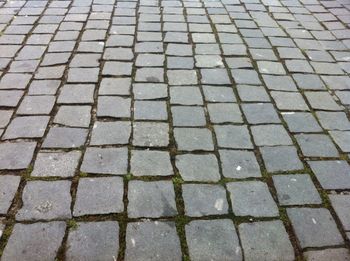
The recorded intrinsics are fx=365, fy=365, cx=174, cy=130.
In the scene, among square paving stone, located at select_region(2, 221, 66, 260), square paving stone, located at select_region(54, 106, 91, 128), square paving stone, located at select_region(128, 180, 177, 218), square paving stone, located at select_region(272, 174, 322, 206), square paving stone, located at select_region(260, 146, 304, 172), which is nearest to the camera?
square paving stone, located at select_region(2, 221, 66, 260)

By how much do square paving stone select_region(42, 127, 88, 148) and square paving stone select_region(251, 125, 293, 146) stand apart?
148cm

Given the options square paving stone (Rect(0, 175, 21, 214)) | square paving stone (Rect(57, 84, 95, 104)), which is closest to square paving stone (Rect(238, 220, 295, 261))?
square paving stone (Rect(0, 175, 21, 214))

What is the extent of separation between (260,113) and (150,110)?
3.41ft

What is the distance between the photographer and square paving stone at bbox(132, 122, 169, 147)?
3.04 meters

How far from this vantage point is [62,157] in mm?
2865

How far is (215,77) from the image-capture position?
3967mm

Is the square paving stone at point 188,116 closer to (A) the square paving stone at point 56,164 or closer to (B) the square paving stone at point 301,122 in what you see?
(B) the square paving stone at point 301,122

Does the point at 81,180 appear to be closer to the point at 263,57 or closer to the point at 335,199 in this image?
the point at 335,199

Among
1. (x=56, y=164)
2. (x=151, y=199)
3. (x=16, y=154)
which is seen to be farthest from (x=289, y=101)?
(x=16, y=154)

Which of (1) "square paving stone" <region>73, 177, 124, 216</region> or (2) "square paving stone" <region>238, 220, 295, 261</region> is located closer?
(2) "square paving stone" <region>238, 220, 295, 261</region>

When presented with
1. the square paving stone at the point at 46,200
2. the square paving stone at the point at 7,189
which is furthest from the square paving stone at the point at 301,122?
the square paving stone at the point at 7,189

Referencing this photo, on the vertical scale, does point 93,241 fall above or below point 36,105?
above

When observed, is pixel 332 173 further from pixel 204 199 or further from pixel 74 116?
pixel 74 116

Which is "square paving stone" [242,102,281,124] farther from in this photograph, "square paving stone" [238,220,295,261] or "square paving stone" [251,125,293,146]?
"square paving stone" [238,220,295,261]
